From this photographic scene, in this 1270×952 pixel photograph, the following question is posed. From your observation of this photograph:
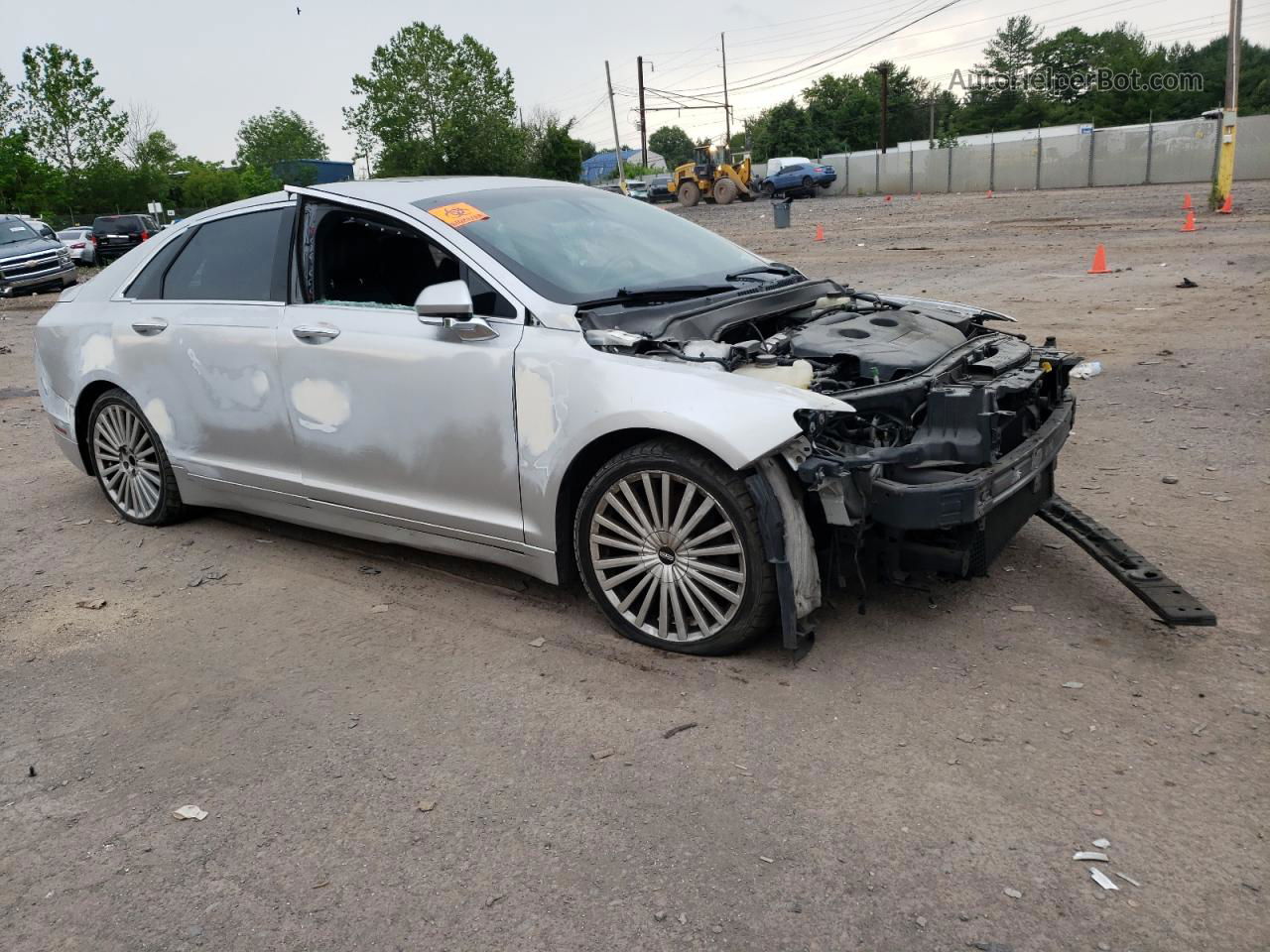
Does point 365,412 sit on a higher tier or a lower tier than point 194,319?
lower

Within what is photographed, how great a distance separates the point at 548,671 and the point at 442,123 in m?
93.2

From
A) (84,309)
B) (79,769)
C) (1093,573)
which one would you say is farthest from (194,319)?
(1093,573)

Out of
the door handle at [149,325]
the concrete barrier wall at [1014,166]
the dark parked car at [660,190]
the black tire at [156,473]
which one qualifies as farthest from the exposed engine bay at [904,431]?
the dark parked car at [660,190]

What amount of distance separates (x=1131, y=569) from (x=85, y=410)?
5254 mm

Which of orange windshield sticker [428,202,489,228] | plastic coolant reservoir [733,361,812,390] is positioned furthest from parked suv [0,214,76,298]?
plastic coolant reservoir [733,361,812,390]

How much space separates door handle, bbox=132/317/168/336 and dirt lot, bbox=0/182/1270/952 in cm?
109

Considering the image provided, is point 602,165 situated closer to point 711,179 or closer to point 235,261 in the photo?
point 711,179

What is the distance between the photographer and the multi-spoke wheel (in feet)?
18.1

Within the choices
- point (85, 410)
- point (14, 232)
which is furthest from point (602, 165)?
point (85, 410)

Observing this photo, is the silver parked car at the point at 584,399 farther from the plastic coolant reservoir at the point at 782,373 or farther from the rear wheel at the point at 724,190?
the rear wheel at the point at 724,190

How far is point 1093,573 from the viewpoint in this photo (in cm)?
438

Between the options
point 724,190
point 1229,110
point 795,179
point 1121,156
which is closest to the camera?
point 1229,110

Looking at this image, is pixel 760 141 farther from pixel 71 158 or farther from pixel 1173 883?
pixel 1173 883

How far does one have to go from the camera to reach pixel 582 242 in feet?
14.9
